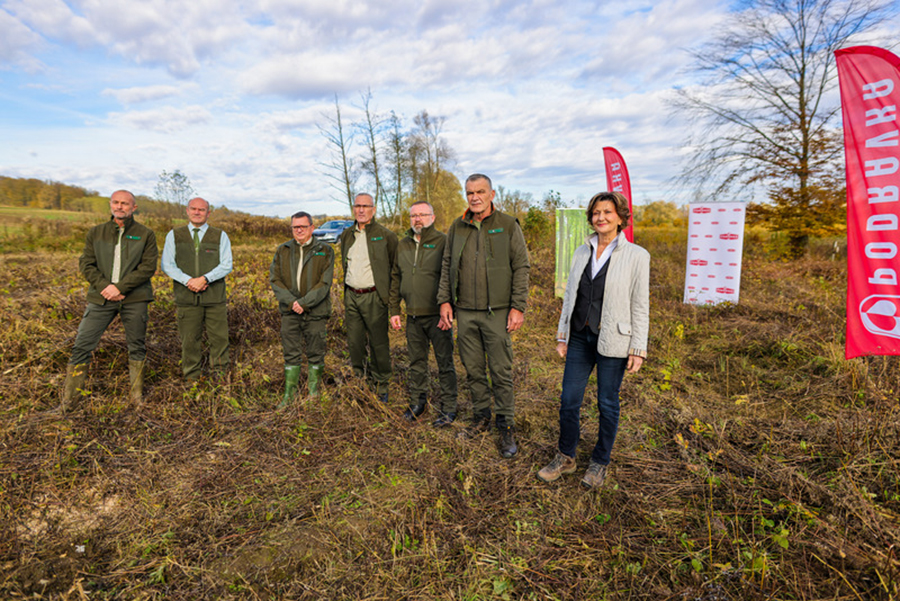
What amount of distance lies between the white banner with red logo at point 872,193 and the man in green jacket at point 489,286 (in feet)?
7.58

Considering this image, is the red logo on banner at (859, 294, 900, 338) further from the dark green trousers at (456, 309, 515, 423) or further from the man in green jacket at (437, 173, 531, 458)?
the dark green trousers at (456, 309, 515, 423)

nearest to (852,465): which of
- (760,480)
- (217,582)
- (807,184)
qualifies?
(760,480)

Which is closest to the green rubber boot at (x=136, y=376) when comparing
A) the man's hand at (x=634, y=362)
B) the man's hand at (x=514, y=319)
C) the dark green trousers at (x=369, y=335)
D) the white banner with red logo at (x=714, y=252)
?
the dark green trousers at (x=369, y=335)

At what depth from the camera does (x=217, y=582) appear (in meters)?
2.16

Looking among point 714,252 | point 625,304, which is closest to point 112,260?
point 625,304

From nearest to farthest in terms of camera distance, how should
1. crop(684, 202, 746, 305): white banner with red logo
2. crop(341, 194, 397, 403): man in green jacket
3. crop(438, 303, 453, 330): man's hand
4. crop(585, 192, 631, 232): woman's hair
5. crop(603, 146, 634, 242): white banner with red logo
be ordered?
crop(585, 192, 631, 232): woman's hair < crop(438, 303, 453, 330): man's hand < crop(341, 194, 397, 403): man in green jacket < crop(603, 146, 634, 242): white banner with red logo < crop(684, 202, 746, 305): white banner with red logo

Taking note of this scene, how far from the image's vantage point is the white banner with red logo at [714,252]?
8.35 meters

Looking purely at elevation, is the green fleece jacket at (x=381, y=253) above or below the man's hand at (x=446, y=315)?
above

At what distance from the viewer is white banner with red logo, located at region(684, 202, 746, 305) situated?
8.35 metres

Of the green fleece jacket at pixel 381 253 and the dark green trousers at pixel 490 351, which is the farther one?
the green fleece jacket at pixel 381 253

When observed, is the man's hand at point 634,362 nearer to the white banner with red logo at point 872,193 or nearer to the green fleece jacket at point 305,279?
the white banner with red logo at point 872,193

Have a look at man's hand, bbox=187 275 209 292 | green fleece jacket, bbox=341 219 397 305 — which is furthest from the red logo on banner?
man's hand, bbox=187 275 209 292

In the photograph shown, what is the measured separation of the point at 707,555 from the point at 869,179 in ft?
9.01

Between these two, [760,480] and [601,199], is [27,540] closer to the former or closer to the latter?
[601,199]
